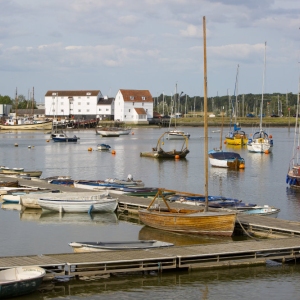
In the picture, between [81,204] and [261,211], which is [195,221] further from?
[81,204]

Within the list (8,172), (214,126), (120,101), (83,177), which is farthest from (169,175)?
(214,126)

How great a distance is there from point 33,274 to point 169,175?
40.5 metres

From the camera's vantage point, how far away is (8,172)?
5403 cm

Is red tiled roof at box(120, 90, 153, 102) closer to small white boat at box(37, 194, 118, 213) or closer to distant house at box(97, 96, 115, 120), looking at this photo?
distant house at box(97, 96, 115, 120)

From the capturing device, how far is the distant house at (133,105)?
583 feet

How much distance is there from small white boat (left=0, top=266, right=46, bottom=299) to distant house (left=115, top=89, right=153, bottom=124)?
517 feet

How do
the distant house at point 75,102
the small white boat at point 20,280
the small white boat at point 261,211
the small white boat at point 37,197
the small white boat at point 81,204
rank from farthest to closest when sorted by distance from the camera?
the distant house at point 75,102
the small white boat at point 37,197
the small white boat at point 81,204
the small white boat at point 261,211
the small white boat at point 20,280

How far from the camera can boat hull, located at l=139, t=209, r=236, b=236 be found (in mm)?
27797

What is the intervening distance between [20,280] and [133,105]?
160473 mm

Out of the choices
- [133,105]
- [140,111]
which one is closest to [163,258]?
[133,105]

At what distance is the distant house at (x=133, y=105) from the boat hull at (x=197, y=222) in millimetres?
148251

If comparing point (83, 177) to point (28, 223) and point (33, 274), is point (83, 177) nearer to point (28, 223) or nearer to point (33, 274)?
point (28, 223)

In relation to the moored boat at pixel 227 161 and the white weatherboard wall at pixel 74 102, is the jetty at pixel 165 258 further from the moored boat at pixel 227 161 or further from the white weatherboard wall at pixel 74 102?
the white weatherboard wall at pixel 74 102

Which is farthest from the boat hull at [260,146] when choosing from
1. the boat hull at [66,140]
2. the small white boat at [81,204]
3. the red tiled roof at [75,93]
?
the red tiled roof at [75,93]
